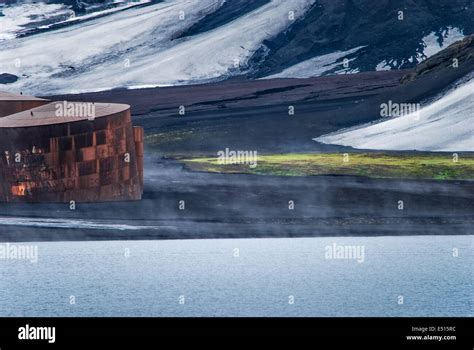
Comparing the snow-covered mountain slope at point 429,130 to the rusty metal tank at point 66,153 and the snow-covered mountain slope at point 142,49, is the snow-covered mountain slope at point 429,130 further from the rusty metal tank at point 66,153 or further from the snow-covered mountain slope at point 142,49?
the snow-covered mountain slope at point 142,49

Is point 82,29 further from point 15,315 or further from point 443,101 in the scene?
point 15,315

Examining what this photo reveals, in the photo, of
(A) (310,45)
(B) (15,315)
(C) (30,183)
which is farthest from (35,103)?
(A) (310,45)

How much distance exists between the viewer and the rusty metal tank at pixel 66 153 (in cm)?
5209

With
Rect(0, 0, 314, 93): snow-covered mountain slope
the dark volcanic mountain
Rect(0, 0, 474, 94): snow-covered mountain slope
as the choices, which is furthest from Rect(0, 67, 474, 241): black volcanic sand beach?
Rect(0, 0, 314, 93): snow-covered mountain slope

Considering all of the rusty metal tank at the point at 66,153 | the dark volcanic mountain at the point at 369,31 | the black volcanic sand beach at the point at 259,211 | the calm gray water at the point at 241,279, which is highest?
the dark volcanic mountain at the point at 369,31

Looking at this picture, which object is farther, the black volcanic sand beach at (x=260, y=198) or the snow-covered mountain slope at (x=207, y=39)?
the snow-covered mountain slope at (x=207, y=39)

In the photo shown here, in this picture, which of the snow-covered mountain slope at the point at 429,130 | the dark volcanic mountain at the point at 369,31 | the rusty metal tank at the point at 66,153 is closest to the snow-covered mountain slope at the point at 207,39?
the dark volcanic mountain at the point at 369,31

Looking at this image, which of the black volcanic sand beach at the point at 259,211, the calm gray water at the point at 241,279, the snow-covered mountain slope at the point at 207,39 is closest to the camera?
the calm gray water at the point at 241,279

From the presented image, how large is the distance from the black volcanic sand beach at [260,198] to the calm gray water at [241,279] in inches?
68.0

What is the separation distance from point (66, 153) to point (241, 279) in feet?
36.2

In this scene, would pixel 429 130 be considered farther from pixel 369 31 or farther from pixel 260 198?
pixel 369 31

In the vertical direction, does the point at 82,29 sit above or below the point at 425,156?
above

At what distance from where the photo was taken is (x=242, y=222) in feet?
182
